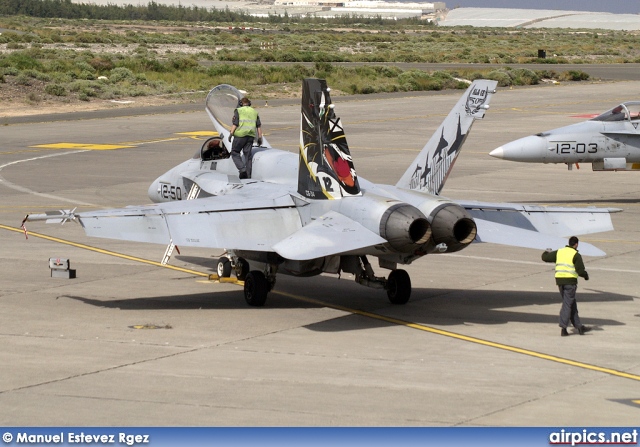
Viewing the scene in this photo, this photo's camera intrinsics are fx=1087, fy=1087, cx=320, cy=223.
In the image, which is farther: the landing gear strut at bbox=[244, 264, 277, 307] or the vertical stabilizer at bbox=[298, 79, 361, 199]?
the landing gear strut at bbox=[244, 264, 277, 307]

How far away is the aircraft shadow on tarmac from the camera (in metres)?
17.6

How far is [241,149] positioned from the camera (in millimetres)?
20719

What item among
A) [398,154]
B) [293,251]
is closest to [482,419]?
[293,251]

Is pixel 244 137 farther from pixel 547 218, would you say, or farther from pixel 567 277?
pixel 567 277

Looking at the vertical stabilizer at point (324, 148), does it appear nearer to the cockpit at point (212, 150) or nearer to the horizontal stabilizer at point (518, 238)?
the horizontal stabilizer at point (518, 238)

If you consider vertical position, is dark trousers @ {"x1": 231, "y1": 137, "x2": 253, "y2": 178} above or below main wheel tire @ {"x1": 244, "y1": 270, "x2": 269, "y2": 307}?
above

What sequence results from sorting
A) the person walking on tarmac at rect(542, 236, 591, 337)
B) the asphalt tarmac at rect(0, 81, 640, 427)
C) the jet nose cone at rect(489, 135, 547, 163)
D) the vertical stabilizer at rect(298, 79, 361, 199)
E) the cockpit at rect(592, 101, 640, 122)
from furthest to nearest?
the cockpit at rect(592, 101, 640, 122) → the jet nose cone at rect(489, 135, 547, 163) → the vertical stabilizer at rect(298, 79, 361, 199) → the person walking on tarmac at rect(542, 236, 591, 337) → the asphalt tarmac at rect(0, 81, 640, 427)

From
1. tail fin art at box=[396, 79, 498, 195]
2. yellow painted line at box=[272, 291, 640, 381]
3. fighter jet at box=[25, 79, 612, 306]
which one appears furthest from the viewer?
tail fin art at box=[396, 79, 498, 195]

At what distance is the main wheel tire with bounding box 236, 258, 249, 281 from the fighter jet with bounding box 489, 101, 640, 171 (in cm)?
1236

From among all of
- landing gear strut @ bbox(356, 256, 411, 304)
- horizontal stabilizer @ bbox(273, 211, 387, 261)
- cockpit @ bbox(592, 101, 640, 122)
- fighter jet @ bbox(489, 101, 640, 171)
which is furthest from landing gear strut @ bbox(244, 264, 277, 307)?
cockpit @ bbox(592, 101, 640, 122)

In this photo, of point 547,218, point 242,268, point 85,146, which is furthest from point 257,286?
point 85,146

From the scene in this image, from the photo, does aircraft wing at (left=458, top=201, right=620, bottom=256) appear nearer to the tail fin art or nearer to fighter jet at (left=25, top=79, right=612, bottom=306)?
fighter jet at (left=25, top=79, right=612, bottom=306)

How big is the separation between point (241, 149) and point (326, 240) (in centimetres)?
496

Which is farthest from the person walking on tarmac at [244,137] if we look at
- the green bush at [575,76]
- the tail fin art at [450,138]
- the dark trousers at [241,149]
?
the green bush at [575,76]
